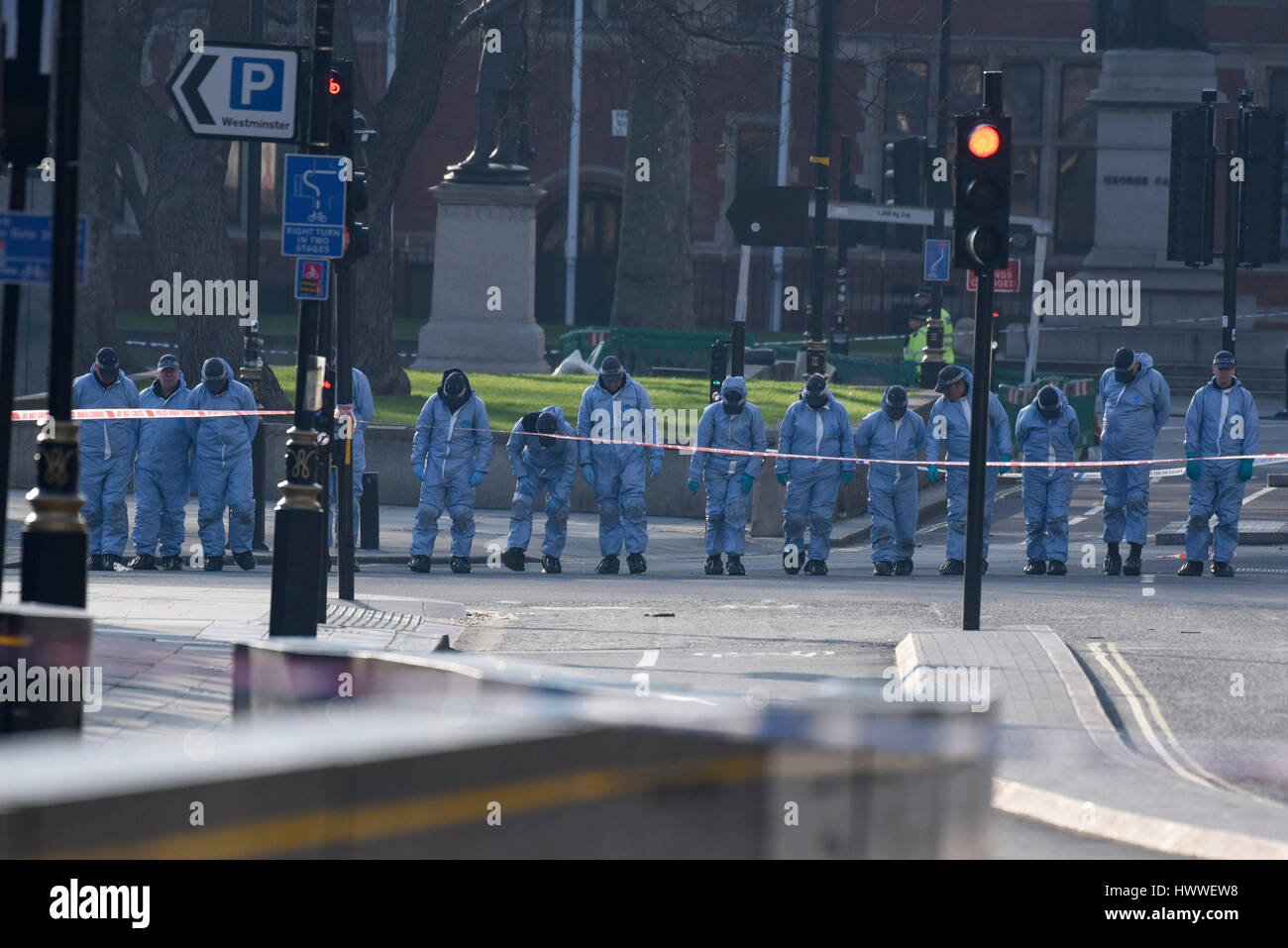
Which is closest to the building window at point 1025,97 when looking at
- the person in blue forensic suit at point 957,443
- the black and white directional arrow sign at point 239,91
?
the person in blue forensic suit at point 957,443

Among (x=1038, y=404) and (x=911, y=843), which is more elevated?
(x=1038, y=404)

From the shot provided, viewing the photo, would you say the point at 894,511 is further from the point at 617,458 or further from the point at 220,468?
the point at 220,468

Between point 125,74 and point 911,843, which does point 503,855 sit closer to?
point 911,843

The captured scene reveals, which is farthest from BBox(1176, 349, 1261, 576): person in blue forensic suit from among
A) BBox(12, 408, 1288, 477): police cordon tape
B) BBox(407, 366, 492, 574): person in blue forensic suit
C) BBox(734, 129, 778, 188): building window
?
BBox(734, 129, 778, 188): building window

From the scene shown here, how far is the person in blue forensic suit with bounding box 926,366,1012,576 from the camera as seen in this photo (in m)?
17.0

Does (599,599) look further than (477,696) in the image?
Yes

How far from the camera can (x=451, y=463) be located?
17172mm

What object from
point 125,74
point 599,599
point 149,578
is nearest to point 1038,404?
point 599,599

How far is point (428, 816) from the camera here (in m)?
3.83

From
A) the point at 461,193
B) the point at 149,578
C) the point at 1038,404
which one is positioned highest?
the point at 461,193

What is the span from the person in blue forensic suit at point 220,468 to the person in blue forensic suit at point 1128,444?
733 cm
